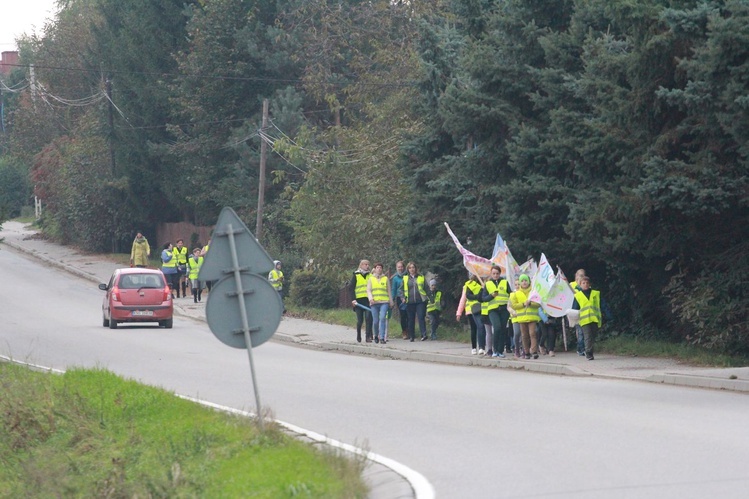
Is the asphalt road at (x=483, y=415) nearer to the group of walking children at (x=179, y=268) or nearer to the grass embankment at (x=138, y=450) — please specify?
the grass embankment at (x=138, y=450)

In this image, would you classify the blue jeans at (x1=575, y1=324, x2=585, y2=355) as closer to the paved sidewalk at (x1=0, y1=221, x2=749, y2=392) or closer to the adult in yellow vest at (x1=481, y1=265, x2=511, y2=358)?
the paved sidewalk at (x1=0, y1=221, x2=749, y2=392)

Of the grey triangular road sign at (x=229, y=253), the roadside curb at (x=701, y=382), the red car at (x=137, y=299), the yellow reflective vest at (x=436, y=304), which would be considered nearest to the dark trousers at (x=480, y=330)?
the yellow reflective vest at (x=436, y=304)

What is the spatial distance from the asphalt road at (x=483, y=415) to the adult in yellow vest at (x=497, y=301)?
1.25 m

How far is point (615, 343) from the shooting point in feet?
71.9

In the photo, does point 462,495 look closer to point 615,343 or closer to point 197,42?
point 615,343

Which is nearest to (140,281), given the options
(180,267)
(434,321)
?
(434,321)

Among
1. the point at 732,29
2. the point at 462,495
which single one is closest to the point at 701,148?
the point at 732,29

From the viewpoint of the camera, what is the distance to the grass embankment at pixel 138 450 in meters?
9.15

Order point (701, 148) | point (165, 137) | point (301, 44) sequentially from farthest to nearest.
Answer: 1. point (165, 137)
2. point (301, 44)
3. point (701, 148)

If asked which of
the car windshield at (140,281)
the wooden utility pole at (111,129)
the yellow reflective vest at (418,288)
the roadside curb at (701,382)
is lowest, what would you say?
the roadside curb at (701,382)

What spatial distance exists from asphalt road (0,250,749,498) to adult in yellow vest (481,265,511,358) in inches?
49.3

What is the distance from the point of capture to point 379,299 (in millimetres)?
25875

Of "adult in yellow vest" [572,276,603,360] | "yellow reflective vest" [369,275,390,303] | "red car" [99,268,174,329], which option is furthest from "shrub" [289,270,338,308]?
"adult in yellow vest" [572,276,603,360]

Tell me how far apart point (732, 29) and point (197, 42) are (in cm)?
3349
